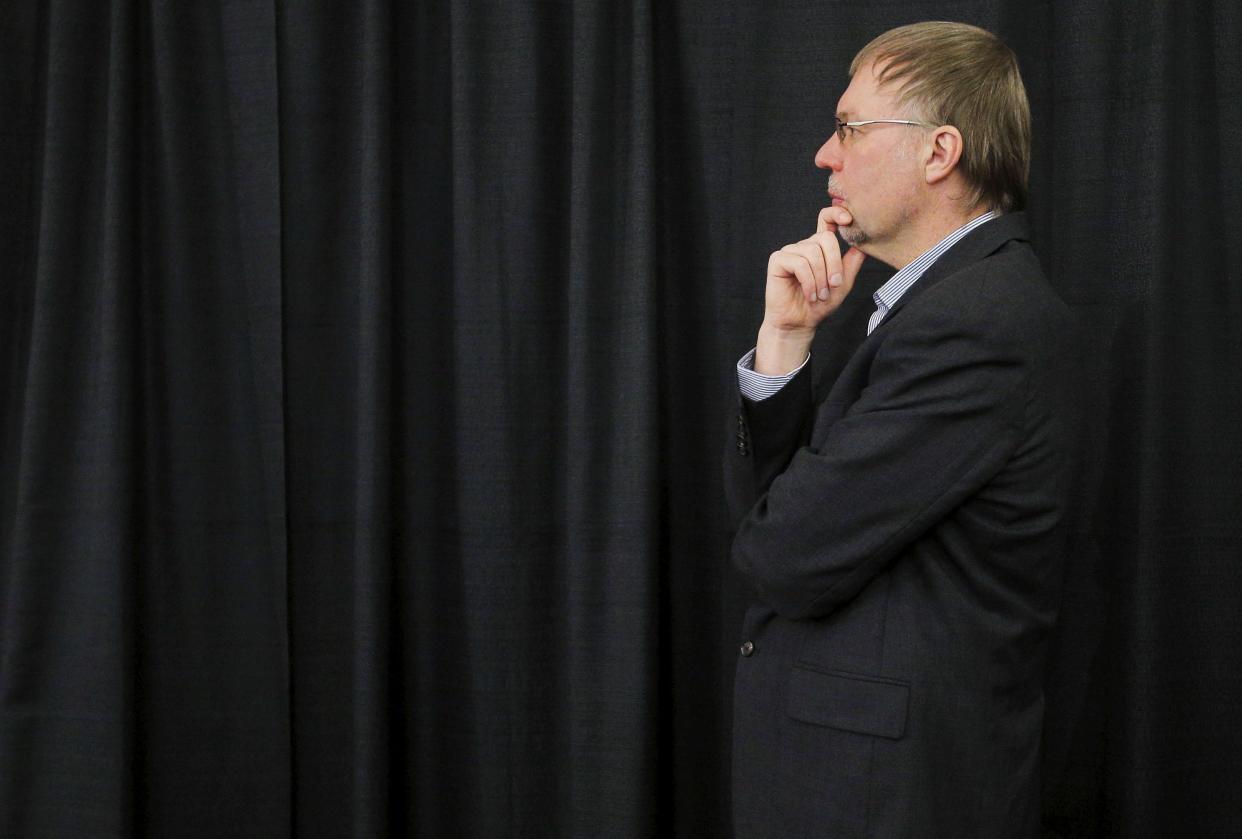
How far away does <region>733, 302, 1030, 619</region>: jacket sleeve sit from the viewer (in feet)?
4.17

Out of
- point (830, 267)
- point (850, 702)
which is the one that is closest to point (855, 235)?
point (830, 267)

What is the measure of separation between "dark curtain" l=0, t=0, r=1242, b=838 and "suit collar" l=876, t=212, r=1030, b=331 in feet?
1.88

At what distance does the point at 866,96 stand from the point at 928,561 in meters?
0.63

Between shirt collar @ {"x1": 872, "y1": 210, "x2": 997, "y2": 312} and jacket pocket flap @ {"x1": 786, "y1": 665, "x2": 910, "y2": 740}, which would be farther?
shirt collar @ {"x1": 872, "y1": 210, "x2": 997, "y2": 312}

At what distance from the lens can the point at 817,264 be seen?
1.48 meters

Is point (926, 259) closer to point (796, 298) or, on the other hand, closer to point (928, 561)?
point (796, 298)

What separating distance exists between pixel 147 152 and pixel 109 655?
0.99m

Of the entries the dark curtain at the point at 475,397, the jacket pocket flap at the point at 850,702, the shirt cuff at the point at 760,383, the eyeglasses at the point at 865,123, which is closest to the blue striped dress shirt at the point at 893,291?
the shirt cuff at the point at 760,383

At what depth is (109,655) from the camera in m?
2.10

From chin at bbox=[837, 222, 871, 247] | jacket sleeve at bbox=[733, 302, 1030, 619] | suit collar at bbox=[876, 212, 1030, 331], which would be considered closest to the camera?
jacket sleeve at bbox=[733, 302, 1030, 619]

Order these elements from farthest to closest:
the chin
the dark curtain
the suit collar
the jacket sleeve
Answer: the dark curtain, the chin, the suit collar, the jacket sleeve

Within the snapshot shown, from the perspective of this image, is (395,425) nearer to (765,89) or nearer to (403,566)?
(403,566)

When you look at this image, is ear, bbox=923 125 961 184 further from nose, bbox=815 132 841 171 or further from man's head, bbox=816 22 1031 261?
nose, bbox=815 132 841 171

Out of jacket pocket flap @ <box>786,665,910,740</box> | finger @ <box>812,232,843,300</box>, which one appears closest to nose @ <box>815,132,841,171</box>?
finger @ <box>812,232,843,300</box>
